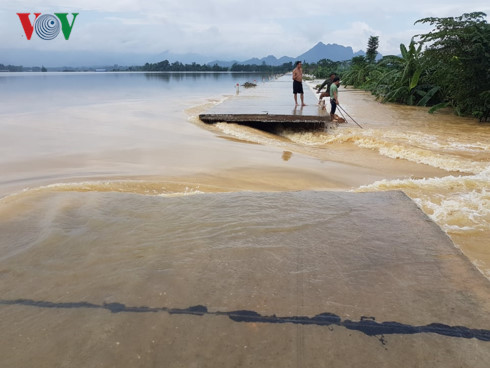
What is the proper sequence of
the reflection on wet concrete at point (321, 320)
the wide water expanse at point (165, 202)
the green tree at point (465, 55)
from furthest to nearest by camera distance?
the green tree at point (465, 55) < the wide water expanse at point (165, 202) < the reflection on wet concrete at point (321, 320)

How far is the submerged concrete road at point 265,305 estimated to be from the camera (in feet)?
5.44

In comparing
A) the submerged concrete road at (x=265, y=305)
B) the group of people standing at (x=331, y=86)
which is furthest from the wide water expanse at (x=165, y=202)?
the group of people standing at (x=331, y=86)

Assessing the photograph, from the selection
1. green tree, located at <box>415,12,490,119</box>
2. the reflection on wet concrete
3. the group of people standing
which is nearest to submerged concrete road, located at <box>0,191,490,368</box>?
the reflection on wet concrete

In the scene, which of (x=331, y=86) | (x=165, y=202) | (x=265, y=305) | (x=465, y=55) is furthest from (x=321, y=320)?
(x=465, y=55)

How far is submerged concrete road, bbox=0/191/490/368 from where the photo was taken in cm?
166

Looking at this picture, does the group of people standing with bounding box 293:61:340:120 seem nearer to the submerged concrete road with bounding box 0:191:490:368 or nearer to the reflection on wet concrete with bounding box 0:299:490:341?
the submerged concrete road with bounding box 0:191:490:368

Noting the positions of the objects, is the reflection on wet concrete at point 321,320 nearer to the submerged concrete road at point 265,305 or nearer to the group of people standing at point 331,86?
the submerged concrete road at point 265,305

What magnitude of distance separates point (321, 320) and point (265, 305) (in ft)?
1.01

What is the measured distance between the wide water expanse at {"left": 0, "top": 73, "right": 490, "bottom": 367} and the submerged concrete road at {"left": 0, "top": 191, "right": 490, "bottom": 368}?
1cm

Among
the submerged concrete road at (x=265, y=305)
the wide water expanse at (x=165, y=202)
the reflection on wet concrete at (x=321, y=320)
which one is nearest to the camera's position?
the submerged concrete road at (x=265, y=305)

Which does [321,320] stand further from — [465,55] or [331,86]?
[465,55]

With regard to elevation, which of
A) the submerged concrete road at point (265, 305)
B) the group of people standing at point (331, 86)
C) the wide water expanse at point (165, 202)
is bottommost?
the wide water expanse at point (165, 202)

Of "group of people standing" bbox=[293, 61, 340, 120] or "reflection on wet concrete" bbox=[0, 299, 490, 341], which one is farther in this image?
"group of people standing" bbox=[293, 61, 340, 120]

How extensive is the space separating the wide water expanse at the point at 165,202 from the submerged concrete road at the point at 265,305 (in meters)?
0.01
